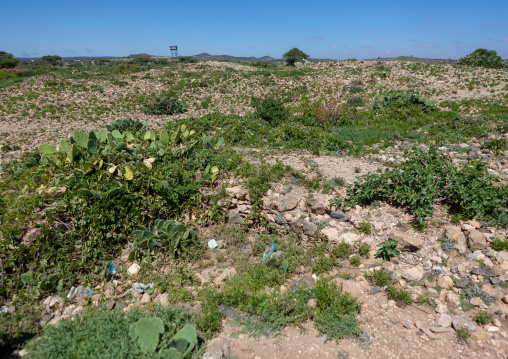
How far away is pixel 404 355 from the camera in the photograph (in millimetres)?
2920

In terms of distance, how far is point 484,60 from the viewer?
63.5ft

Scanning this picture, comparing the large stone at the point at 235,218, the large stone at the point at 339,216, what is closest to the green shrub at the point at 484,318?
the large stone at the point at 339,216

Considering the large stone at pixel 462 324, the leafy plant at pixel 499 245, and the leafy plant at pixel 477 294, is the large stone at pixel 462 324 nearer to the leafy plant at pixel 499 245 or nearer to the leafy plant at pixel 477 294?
the leafy plant at pixel 477 294

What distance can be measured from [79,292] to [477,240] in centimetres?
557

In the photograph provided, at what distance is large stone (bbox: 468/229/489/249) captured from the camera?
405 centimetres

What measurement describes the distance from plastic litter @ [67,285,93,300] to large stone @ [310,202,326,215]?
12.0 feet

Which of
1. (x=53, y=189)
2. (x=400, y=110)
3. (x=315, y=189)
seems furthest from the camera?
(x=400, y=110)

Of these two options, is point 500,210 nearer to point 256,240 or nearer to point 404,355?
point 404,355

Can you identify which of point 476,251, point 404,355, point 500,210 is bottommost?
point 404,355

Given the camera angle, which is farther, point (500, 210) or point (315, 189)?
point (315, 189)

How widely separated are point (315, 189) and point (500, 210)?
9.33 ft

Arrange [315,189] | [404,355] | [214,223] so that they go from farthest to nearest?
[315,189] < [214,223] < [404,355]

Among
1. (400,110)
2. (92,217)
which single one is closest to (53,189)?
(92,217)

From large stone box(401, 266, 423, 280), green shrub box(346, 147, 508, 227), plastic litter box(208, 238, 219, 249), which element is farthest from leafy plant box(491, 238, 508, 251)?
plastic litter box(208, 238, 219, 249)
